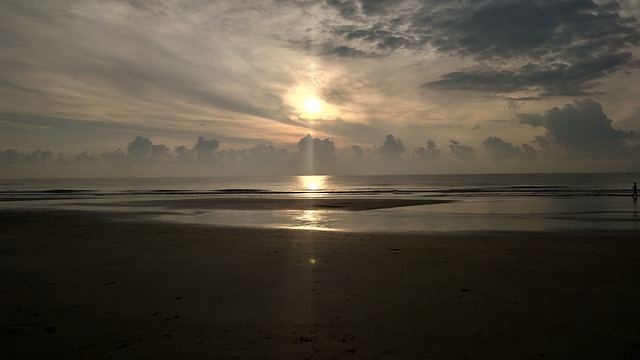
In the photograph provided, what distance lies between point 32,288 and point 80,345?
4.42 m

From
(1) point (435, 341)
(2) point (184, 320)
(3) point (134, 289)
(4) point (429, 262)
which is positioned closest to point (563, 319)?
(1) point (435, 341)

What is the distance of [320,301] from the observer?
8297 millimetres

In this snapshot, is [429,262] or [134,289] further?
[429,262]

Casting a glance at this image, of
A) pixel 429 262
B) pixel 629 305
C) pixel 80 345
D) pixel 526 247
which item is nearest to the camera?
pixel 80 345

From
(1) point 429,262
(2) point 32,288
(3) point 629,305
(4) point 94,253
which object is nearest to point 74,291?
(2) point 32,288

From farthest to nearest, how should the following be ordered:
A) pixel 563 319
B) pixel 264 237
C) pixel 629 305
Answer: pixel 264 237 < pixel 629 305 < pixel 563 319

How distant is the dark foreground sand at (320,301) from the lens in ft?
20.3

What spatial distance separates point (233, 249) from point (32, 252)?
7170mm

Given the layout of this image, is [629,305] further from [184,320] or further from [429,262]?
[184,320]

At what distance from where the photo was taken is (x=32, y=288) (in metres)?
9.44

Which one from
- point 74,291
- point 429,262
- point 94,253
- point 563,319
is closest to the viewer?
point 563,319

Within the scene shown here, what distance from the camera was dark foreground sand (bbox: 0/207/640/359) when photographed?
618 centimetres

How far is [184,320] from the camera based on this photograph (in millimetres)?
7312

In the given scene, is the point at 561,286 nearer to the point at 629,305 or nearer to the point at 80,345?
the point at 629,305
